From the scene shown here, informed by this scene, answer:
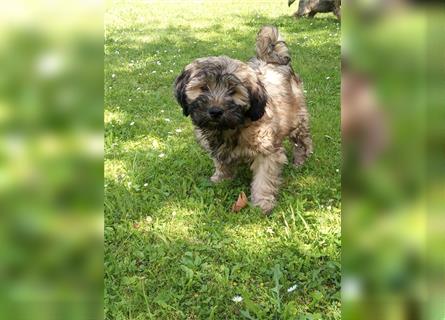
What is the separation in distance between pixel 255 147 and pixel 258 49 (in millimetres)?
1563

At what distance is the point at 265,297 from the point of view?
3.41 metres

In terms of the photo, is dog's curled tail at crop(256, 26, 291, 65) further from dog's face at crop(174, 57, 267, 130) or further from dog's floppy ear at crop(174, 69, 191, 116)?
dog's floppy ear at crop(174, 69, 191, 116)

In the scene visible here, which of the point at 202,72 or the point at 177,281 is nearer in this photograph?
the point at 177,281

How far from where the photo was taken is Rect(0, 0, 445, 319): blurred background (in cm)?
55

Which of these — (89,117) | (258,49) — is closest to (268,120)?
(258,49)

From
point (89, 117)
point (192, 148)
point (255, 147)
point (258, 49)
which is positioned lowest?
point (192, 148)

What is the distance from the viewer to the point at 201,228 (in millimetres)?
4281

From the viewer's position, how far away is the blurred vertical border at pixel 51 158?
2.24ft

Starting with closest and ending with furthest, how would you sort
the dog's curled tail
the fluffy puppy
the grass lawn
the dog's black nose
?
the grass lawn, the dog's black nose, the fluffy puppy, the dog's curled tail

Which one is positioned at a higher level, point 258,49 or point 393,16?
point 393,16

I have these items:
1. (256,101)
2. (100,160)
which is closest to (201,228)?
(256,101)

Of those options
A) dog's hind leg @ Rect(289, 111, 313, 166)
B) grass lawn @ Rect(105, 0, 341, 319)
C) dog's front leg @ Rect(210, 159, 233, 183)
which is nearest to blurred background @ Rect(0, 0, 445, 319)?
grass lawn @ Rect(105, 0, 341, 319)

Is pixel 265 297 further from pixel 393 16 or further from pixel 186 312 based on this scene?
pixel 393 16

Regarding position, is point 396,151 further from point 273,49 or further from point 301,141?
point 273,49
